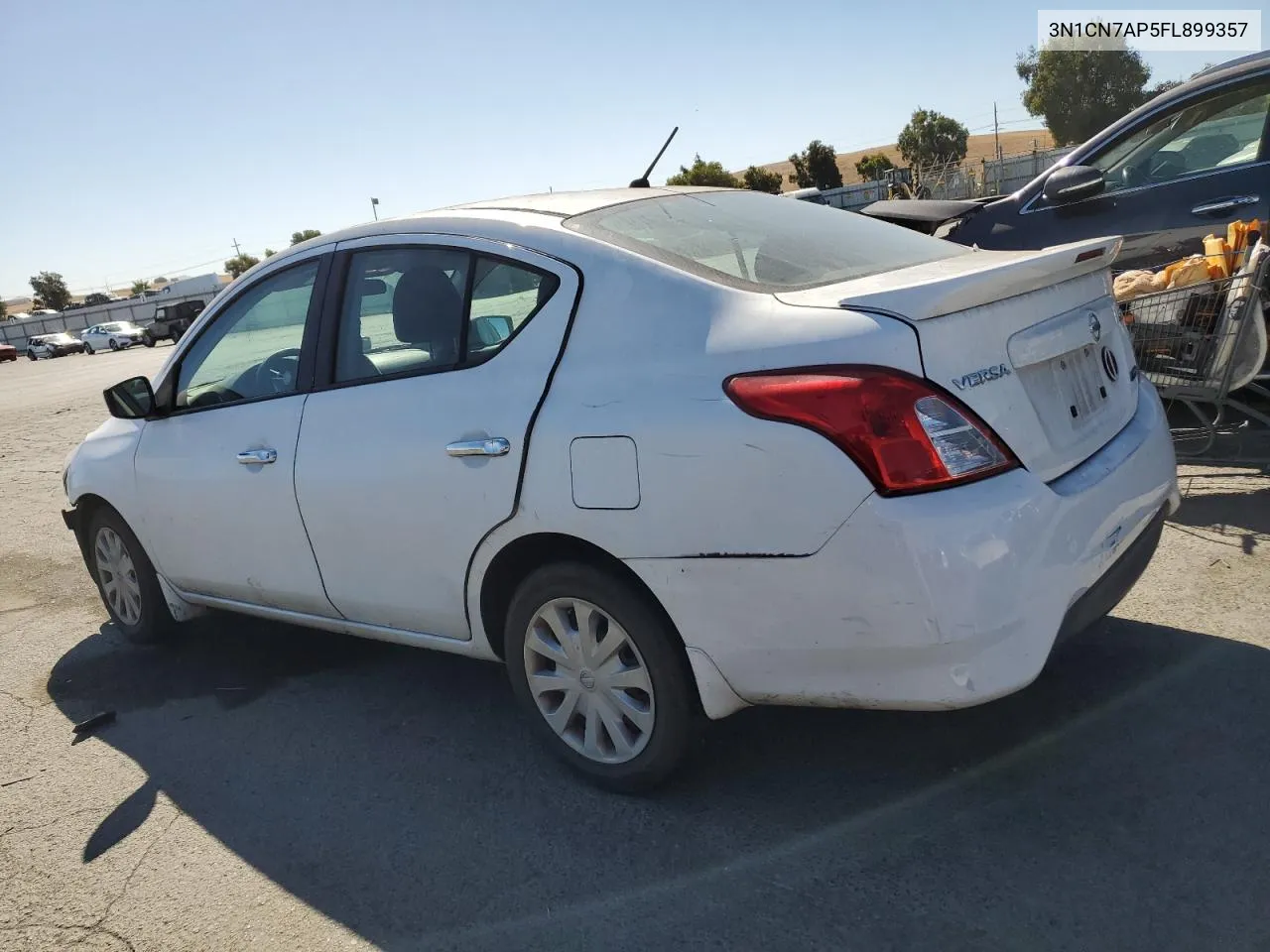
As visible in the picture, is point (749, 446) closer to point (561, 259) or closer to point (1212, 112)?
point (561, 259)

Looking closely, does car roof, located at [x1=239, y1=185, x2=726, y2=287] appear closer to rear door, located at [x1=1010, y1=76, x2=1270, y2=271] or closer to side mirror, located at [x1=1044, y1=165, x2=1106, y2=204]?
side mirror, located at [x1=1044, y1=165, x2=1106, y2=204]

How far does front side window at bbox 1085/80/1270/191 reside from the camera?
5930mm

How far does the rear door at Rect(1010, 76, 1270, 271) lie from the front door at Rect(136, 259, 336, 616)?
15.1 feet

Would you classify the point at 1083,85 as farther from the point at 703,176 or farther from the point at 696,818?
the point at 696,818

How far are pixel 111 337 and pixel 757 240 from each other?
56.5 meters

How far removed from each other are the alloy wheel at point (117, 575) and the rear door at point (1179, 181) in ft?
17.4

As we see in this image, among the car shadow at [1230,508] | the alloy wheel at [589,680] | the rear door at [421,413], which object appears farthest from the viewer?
the car shadow at [1230,508]

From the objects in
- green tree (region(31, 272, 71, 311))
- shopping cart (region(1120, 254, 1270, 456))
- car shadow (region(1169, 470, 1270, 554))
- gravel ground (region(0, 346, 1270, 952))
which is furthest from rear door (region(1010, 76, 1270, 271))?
green tree (region(31, 272, 71, 311))

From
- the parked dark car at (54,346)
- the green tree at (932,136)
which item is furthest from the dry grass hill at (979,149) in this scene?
the parked dark car at (54,346)

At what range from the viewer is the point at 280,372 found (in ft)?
12.8

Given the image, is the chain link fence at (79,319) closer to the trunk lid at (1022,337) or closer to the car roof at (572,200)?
the car roof at (572,200)

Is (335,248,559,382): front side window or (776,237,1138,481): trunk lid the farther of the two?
(335,248,559,382): front side window

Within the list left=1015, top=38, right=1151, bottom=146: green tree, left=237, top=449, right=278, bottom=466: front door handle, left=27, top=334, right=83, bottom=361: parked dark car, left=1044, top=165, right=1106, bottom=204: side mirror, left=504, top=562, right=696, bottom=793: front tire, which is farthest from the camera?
left=1015, top=38, right=1151, bottom=146: green tree

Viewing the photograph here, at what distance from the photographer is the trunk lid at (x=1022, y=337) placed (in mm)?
2543
